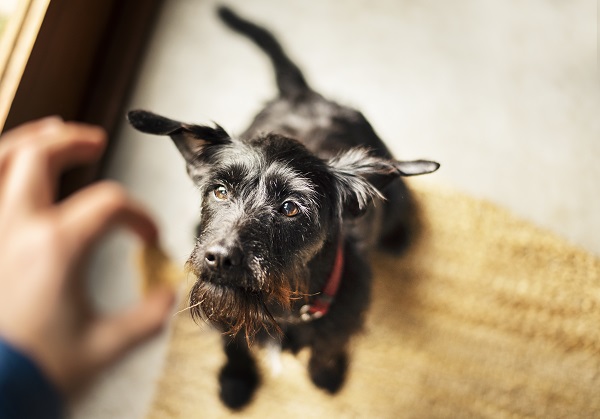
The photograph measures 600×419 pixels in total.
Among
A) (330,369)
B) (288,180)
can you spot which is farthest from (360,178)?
(330,369)

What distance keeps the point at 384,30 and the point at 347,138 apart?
31.2 inches

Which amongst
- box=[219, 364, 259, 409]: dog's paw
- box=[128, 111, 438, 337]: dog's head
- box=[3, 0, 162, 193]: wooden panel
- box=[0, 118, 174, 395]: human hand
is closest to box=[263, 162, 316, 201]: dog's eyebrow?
box=[128, 111, 438, 337]: dog's head

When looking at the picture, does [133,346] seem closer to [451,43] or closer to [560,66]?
[451,43]

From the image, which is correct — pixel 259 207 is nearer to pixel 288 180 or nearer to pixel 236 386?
pixel 288 180

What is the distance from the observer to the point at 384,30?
2135 millimetres

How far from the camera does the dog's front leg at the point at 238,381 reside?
5.57 feet

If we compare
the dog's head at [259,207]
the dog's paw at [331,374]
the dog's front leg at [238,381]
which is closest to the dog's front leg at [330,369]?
the dog's paw at [331,374]

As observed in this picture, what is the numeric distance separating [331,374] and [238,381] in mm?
337

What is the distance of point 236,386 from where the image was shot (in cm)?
171

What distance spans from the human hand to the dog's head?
0.39 m

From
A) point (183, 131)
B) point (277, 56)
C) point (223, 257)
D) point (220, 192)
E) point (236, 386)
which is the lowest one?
point (236, 386)

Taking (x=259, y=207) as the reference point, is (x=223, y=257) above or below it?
below

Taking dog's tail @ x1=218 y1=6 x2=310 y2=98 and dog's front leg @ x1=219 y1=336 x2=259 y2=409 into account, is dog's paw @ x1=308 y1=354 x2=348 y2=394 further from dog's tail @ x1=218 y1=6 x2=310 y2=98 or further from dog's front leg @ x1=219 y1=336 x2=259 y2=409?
dog's tail @ x1=218 y1=6 x2=310 y2=98

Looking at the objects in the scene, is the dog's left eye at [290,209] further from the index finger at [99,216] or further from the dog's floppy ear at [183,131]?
the index finger at [99,216]
